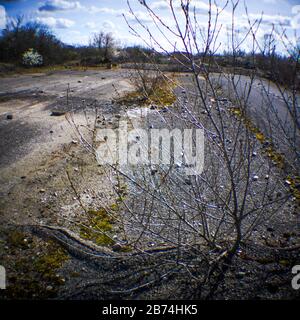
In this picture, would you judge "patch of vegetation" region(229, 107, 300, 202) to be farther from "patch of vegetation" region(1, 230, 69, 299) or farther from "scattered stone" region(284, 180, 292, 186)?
"patch of vegetation" region(1, 230, 69, 299)

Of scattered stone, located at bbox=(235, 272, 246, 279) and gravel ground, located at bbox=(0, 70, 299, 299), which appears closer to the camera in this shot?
gravel ground, located at bbox=(0, 70, 299, 299)

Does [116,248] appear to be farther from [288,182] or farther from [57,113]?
[57,113]

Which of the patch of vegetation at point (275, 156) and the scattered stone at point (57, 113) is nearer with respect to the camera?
the patch of vegetation at point (275, 156)

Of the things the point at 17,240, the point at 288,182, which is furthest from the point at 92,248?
the point at 288,182

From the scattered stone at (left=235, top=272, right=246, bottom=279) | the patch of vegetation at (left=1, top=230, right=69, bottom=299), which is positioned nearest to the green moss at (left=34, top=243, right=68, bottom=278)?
the patch of vegetation at (left=1, top=230, right=69, bottom=299)

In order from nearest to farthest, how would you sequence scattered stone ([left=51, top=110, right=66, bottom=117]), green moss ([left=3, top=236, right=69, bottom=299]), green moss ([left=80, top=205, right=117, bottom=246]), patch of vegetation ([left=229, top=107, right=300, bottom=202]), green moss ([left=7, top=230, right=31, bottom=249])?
1. green moss ([left=3, top=236, right=69, bottom=299])
2. green moss ([left=7, top=230, right=31, bottom=249])
3. green moss ([left=80, top=205, right=117, bottom=246])
4. patch of vegetation ([left=229, top=107, right=300, bottom=202])
5. scattered stone ([left=51, top=110, right=66, bottom=117])

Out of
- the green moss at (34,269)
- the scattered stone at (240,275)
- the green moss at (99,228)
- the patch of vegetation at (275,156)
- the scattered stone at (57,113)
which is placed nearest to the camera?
the green moss at (34,269)


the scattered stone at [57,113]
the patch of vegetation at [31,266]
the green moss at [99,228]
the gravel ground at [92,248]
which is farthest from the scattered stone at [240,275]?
the scattered stone at [57,113]

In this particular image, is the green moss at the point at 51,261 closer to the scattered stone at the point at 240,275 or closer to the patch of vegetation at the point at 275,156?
the scattered stone at the point at 240,275

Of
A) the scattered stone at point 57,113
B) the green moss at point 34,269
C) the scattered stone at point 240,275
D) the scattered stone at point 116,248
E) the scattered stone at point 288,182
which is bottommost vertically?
the green moss at point 34,269
